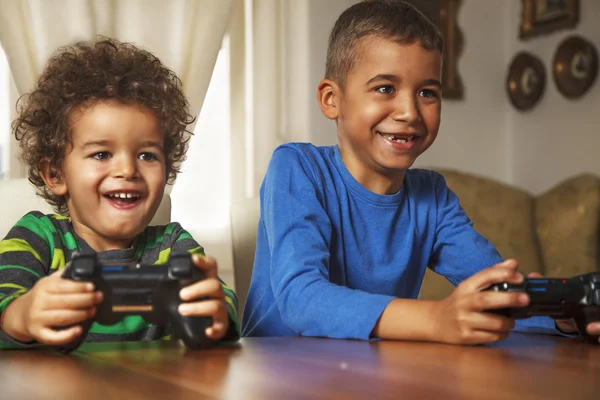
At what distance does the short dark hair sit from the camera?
1.28 metres

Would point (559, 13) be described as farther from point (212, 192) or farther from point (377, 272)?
point (377, 272)

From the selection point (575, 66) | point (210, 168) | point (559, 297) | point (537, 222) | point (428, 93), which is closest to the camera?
point (559, 297)

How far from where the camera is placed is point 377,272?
1.31m

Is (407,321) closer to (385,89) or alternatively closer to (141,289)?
(141,289)

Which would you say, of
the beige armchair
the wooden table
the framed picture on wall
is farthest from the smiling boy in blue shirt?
the framed picture on wall

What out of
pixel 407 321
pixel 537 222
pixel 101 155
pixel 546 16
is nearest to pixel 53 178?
pixel 101 155

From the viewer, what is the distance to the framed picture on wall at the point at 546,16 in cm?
355

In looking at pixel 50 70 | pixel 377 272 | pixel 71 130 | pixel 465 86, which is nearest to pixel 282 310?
pixel 377 272

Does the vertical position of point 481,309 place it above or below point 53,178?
below

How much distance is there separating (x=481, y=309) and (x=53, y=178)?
839mm

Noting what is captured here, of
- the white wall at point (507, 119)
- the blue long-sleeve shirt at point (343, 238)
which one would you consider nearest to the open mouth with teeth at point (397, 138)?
the blue long-sleeve shirt at point (343, 238)

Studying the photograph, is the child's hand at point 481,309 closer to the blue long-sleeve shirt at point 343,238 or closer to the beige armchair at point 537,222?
the blue long-sleeve shirt at point 343,238

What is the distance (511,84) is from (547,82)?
0.74 ft

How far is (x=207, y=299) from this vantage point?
849 mm
